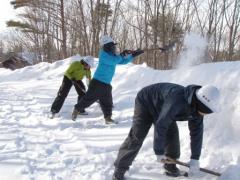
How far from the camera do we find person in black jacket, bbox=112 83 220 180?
3.43 m

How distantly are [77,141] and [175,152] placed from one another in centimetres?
209

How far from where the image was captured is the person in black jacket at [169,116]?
3430mm

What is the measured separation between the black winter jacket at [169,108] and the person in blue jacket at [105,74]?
106 inches

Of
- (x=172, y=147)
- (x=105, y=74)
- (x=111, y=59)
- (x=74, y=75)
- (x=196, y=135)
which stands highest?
(x=111, y=59)

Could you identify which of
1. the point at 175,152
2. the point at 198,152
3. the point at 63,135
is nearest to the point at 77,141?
the point at 63,135

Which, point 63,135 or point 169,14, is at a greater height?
point 169,14

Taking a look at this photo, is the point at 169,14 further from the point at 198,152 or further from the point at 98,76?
the point at 198,152

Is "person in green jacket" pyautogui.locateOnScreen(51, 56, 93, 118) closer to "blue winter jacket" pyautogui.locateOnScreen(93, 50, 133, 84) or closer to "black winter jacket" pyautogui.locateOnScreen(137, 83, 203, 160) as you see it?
"blue winter jacket" pyautogui.locateOnScreen(93, 50, 133, 84)

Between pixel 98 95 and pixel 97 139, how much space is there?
118 cm

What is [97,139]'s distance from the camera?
6.04 metres

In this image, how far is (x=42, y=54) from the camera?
36.7 meters

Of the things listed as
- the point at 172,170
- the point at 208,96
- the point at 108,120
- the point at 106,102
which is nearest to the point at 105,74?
the point at 106,102

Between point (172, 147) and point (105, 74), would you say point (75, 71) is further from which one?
point (172, 147)

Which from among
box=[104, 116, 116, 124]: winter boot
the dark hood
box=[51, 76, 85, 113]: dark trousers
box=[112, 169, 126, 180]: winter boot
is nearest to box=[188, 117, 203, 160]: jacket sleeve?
the dark hood
